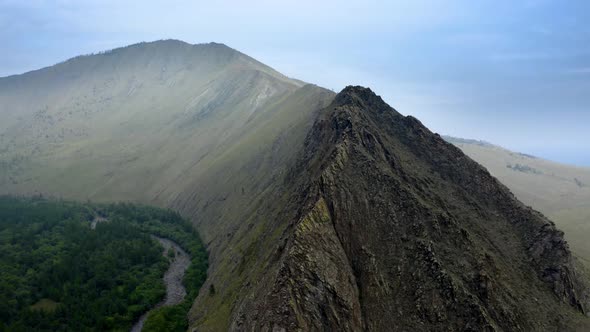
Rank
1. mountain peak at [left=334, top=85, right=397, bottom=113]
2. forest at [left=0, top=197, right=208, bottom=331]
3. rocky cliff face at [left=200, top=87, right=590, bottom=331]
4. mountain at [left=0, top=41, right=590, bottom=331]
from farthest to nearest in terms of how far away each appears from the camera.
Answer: mountain peak at [left=334, top=85, right=397, bottom=113], forest at [left=0, top=197, right=208, bottom=331], mountain at [left=0, top=41, right=590, bottom=331], rocky cliff face at [left=200, top=87, right=590, bottom=331]

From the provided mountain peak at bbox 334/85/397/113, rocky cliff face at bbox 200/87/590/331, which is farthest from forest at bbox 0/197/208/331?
mountain peak at bbox 334/85/397/113

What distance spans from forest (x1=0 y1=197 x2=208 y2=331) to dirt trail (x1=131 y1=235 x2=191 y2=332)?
6.39 feet

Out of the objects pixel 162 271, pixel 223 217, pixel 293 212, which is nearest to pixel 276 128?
pixel 223 217

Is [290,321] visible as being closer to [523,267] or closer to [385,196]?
[385,196]

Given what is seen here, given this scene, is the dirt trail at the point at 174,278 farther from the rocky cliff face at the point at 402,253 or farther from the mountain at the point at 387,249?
the rocky cliff face at the point at 402,253

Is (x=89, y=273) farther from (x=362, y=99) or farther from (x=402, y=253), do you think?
(x=402, y=253)

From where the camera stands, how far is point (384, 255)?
68125mm

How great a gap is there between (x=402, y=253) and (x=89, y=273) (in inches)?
3901

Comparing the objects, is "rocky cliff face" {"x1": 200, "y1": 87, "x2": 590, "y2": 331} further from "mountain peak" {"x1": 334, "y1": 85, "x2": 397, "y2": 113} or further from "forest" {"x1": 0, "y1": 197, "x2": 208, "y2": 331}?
"forest" {"x1": 0, "y1": 197, "x2": 208, "y2": 331}

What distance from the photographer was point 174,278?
12206cm

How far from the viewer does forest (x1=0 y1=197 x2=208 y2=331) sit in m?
94.6

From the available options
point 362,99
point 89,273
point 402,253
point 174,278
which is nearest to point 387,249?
point 402,253

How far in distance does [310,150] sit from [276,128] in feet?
282

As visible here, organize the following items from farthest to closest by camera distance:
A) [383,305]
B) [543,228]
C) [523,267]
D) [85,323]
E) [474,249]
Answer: [85,323] < [543,228] < [523,267] < [474,249] < [383,305]
